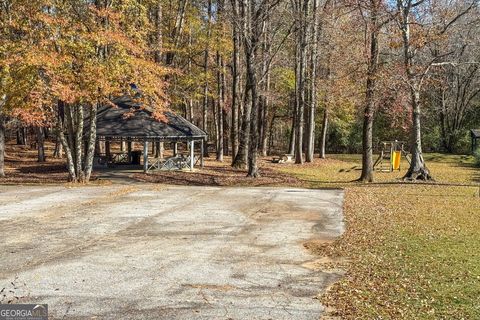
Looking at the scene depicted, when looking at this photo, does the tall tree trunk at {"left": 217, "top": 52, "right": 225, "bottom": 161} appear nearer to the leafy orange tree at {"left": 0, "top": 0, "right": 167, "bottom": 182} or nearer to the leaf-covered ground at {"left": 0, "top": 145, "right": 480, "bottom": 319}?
the leaf-covered ground at {"left": 0, "top": 145, "right": 480, "bottom": 319}

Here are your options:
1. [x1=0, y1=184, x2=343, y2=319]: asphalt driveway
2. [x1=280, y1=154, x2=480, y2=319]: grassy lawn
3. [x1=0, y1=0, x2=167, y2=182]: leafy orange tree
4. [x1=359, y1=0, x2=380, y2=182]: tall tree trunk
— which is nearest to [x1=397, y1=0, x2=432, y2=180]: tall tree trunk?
[x1=359, y1=0, x2=380, y2=182]: tall tree trunk

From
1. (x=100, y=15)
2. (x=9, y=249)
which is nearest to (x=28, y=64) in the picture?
(x=100, y=15)

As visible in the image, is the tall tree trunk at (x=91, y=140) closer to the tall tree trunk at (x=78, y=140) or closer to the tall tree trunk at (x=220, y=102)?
the tall tree trunk at (x=78, y=140)

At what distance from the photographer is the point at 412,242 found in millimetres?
10898

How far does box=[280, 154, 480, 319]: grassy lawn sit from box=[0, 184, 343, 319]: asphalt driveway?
24.3 inches

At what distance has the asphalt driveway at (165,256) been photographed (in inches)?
274

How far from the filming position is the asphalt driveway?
697 cm

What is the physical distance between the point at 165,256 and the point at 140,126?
722 inches

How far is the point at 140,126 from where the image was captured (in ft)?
88.5

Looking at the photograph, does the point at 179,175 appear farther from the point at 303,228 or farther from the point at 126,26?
the point at 303,228

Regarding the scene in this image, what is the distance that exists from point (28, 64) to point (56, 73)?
120cm

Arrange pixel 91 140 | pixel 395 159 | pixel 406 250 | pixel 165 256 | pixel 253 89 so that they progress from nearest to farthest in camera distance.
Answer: pixel 165 256 < pixel 406 250 < pixel 91 140 < pixel 253 89 < pixel 395 159

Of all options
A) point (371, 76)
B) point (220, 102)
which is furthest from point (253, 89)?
point (220, 102)

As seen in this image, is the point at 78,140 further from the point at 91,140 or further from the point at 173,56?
the point at 173,56
